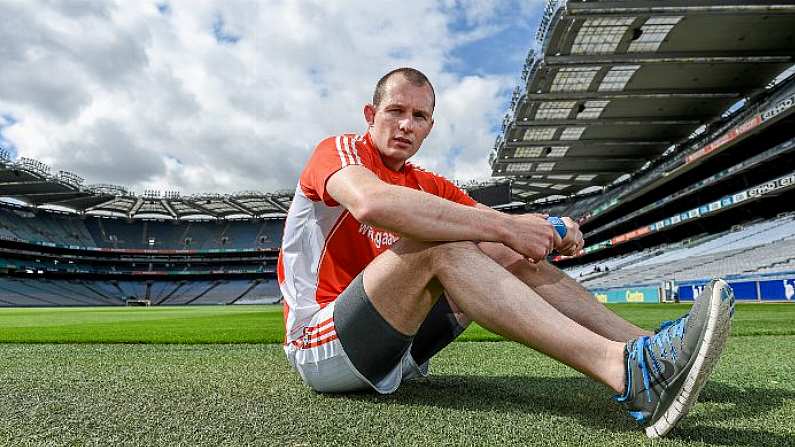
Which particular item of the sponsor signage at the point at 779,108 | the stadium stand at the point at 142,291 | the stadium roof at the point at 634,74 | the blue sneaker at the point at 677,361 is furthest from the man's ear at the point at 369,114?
the stadium stand at the point at 142,291

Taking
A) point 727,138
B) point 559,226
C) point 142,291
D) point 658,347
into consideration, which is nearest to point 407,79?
point 559,226

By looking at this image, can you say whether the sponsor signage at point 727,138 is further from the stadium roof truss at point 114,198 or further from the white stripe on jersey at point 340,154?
the stadium roof truss at point 114,198

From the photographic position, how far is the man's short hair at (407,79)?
6.89 ft

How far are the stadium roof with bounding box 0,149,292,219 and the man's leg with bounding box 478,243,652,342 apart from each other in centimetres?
3893

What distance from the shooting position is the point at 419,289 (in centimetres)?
171

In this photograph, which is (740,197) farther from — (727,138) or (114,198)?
(114,198)

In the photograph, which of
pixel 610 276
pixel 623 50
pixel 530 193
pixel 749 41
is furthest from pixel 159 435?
pixel 530 193

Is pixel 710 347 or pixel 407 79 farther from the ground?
pixel 407 79

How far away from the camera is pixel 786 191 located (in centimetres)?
2366

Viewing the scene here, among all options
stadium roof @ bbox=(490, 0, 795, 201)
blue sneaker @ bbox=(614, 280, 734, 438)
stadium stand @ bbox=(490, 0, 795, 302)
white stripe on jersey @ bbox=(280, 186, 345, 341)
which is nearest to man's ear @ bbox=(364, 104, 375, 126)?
white stripe on jersey @ bbox=(280, 186, 345, 341)

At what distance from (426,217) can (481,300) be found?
1.02ft

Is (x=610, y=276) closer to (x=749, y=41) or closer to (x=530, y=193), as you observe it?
(x=530, y=193)

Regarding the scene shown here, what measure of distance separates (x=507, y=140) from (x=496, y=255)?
26526 millimetres

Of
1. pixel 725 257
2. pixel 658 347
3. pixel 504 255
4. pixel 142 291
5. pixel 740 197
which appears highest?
pixel 740 197
